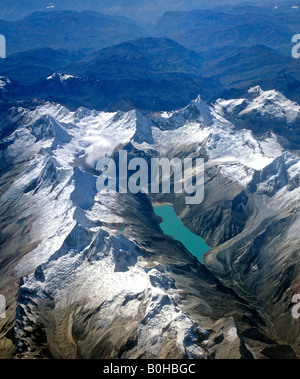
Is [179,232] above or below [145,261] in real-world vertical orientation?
below

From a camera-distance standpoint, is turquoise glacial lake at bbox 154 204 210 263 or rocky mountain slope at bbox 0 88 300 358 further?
turquoise glacial lake at bbox 154 204 210 263

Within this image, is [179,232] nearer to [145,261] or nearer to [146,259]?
[146,259]

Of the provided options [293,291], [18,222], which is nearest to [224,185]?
[293,291]

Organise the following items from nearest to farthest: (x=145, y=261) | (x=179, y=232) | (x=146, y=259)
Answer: (x=145, y=261) < (x=146, y=259) < (x=179, y=232)

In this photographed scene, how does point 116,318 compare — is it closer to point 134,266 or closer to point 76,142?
point 134,266

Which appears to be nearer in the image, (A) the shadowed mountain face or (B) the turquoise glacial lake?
(A) the shadowed mountain face

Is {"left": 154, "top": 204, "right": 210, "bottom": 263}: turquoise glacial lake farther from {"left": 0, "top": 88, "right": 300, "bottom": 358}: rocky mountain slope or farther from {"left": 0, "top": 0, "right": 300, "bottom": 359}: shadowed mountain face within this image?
{"left": 0, "top": 88, "right": 300, "bottom": 358}: rocky mountain slope

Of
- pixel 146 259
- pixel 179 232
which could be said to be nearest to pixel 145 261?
pixel 146 259

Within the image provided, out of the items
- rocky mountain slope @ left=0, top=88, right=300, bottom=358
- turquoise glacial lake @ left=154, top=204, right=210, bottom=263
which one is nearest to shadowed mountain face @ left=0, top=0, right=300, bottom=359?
rocky mountain slope @ left=0, top=88, right=300, bottom=358

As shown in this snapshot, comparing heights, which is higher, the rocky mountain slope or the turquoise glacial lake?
the rocky mountain slope
